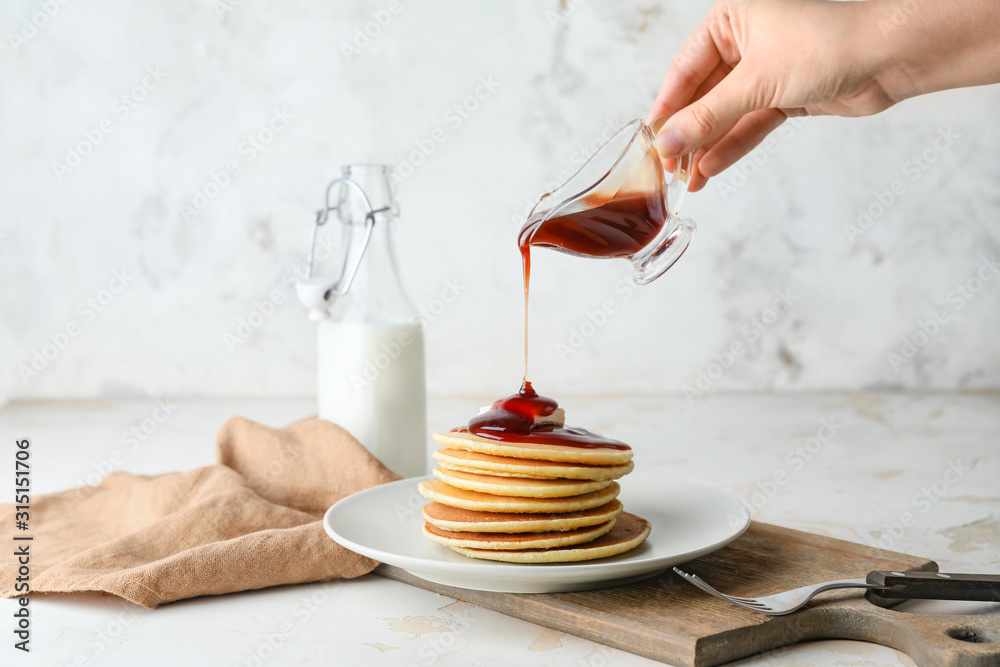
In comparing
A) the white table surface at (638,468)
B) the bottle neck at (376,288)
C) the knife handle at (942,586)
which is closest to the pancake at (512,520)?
the white table surface at (638,468)

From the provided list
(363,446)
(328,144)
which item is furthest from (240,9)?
(363,446)

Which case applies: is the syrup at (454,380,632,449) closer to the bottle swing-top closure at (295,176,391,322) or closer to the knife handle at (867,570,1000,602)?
the knife handle at (867,570,1000,602)

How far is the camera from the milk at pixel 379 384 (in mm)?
1640

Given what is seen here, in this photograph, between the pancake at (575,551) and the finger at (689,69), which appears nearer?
the pancake at (575,551)

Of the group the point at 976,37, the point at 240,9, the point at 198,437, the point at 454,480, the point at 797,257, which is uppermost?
the point at 240,9

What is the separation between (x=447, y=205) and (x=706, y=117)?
163cm

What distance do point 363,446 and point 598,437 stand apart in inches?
22.9

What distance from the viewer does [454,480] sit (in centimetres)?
112

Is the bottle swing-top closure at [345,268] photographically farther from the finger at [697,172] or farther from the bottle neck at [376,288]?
the finger at [697,172]

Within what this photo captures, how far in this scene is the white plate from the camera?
1000 mm

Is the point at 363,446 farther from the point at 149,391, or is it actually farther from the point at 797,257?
the point at 797,257

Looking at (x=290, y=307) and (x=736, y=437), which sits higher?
(x=290, y=307)

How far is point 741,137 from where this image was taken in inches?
63.8

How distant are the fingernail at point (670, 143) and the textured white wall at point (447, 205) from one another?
1.55 metres
